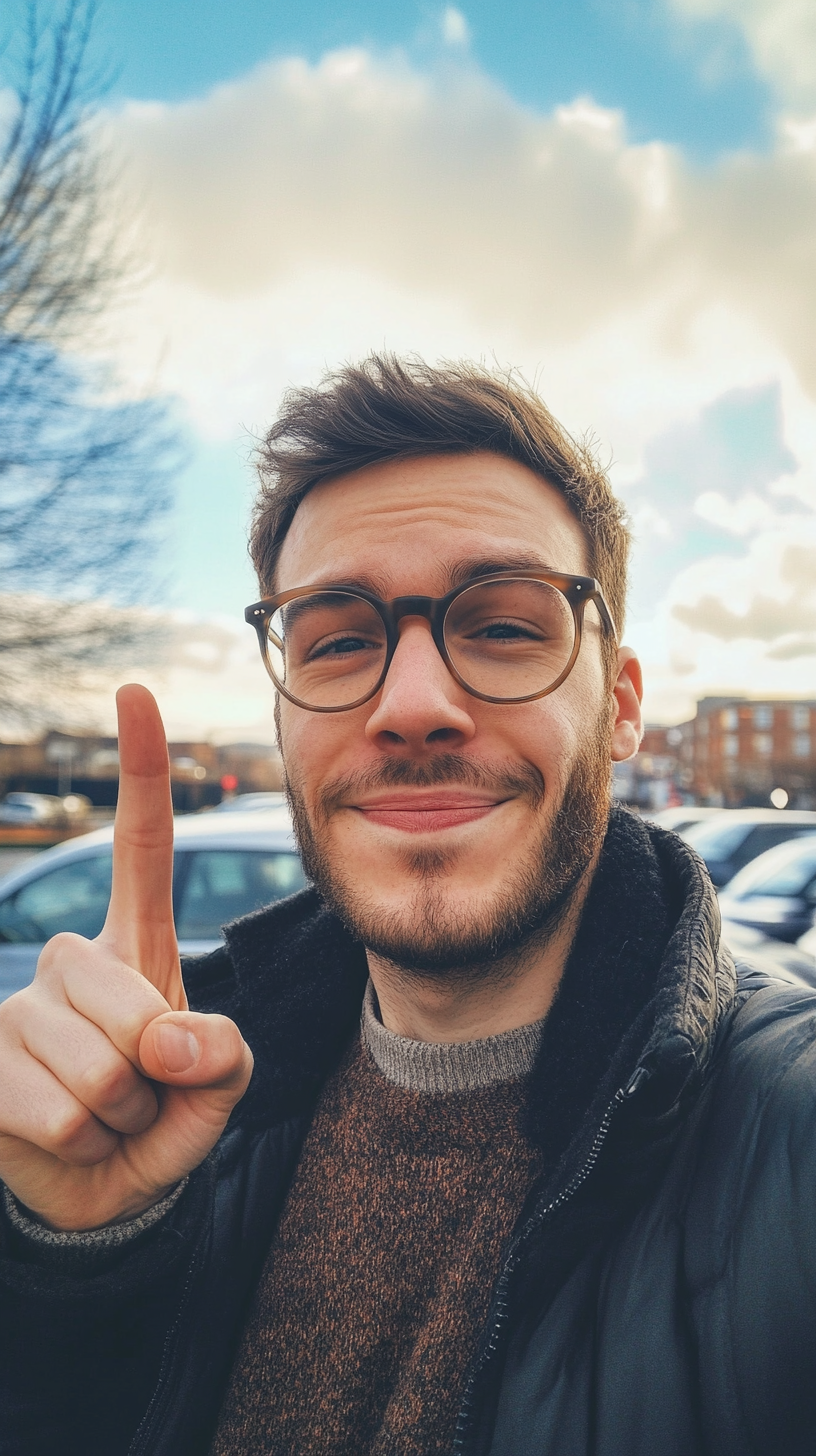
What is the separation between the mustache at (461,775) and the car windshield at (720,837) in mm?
6324

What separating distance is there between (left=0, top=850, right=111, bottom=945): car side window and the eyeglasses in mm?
3460

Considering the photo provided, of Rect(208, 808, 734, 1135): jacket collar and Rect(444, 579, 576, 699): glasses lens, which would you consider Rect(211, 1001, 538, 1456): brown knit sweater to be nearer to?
Rect(208, 808, 734, 1135): jacket collar

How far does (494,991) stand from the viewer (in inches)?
56.5

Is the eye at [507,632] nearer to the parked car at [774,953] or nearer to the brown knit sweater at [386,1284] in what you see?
the brown knit sweater at [386,1284]

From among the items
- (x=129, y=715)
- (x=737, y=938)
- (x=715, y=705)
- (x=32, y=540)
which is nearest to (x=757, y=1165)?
(x=129, y=715)

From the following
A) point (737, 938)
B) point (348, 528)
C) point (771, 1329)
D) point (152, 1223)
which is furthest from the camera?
point (737, 938)

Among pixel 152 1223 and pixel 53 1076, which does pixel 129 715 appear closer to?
pixel 53 1076

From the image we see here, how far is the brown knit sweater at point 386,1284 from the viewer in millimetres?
1229

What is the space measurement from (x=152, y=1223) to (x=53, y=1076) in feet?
1.13

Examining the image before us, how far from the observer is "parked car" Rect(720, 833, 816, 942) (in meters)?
4.54

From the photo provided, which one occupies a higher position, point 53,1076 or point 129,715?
point 129,715

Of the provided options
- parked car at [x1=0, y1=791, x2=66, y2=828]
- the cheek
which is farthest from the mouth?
parked car at [x1=0, y1=791, x2=66, y2=828]

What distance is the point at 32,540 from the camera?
33.4 ft

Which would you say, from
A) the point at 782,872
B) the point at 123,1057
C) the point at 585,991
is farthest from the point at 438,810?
the point at 782,872
